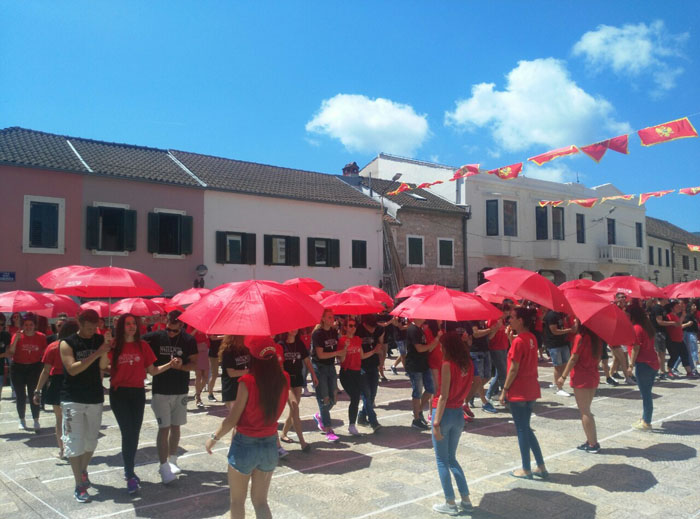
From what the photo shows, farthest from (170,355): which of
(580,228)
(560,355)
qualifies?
(580,228)

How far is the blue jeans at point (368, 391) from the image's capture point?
817cm

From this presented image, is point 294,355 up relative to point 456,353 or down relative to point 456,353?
down

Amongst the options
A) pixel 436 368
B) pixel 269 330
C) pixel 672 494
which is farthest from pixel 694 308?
pixel 269 330

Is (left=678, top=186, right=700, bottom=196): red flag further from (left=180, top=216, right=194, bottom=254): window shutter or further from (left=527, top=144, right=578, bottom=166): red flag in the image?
(left=180, top=216, right=194, bottom=254): window shutter

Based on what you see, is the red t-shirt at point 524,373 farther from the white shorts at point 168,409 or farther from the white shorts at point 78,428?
the white shorts at point 78,428

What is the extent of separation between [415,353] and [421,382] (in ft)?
1.52

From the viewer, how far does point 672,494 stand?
5574 millimetres

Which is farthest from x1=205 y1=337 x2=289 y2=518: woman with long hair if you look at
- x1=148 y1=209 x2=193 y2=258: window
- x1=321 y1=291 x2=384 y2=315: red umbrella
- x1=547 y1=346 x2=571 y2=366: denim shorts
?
x1=148 y1=209 x2=193 y2=258: window

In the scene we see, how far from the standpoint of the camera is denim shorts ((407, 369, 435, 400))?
8.45 meters

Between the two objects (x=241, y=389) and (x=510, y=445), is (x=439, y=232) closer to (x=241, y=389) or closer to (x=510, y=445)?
(x=510, y=445)

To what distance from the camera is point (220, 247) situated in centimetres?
2236

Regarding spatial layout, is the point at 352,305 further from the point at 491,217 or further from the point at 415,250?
the point at 491,217

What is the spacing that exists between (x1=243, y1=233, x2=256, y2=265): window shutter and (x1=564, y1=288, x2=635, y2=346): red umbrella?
17444 mm

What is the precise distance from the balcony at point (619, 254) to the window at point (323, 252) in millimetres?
18611
